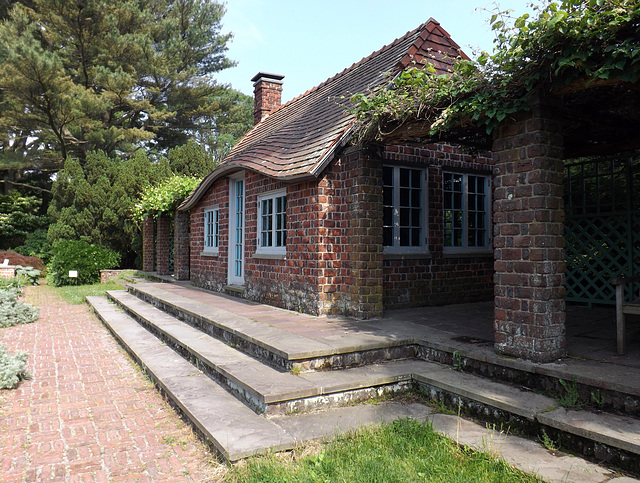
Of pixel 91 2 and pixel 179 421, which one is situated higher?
pixel 91 2

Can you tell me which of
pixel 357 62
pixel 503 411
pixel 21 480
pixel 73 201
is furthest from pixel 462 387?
pixel 73 201

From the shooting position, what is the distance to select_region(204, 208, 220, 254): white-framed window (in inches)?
456

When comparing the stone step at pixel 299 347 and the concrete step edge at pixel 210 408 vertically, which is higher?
the stone step at pixel 299 347

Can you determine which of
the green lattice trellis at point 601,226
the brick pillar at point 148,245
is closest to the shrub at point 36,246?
the brick pillar at point 148,245

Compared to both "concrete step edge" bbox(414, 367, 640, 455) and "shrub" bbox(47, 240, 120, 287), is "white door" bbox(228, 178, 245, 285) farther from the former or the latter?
"shrub" bbox(47, 240, 120, 287)

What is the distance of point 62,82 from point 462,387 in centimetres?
2162

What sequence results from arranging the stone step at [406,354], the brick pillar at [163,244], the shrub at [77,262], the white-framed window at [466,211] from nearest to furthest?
the stone step at [406,354] < the white-framed window at [466,211] < the brick pillar at [163,244] < the shrub at [77,262]

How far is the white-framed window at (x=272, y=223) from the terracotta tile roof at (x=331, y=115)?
0.70m

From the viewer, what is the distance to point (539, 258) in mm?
4191

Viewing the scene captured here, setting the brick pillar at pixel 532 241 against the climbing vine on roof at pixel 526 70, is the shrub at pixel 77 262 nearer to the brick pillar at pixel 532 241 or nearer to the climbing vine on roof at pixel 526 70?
the climbing vine on roof at pixel 526 70

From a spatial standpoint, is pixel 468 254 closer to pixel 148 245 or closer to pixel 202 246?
pixel 202 246

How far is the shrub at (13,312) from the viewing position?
9383 mm

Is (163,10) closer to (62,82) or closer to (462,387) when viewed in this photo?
(62,82)

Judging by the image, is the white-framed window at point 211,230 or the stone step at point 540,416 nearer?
the stone step at point 540,416
